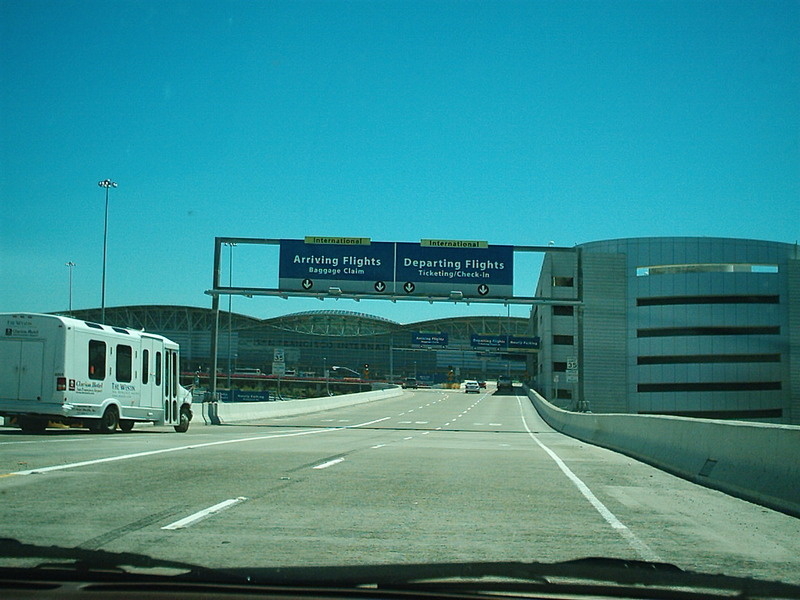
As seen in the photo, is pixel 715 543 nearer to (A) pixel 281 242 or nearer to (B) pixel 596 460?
(B) pixel 596 460

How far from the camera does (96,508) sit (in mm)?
8734

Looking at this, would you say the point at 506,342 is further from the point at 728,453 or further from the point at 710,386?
the point at 728,453

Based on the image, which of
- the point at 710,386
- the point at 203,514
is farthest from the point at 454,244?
the point at 710,386

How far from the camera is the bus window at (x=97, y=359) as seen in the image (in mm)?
21641

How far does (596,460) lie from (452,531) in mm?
10847

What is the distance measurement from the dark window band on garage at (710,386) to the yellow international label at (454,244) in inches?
1575

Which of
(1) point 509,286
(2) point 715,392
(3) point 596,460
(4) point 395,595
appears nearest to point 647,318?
(2) point 715,392

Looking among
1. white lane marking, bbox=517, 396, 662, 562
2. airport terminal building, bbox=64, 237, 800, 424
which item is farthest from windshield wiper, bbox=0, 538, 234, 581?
airport terminal building, bbox=64, 237, 800, 424

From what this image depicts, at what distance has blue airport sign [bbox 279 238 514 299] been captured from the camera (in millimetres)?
37719

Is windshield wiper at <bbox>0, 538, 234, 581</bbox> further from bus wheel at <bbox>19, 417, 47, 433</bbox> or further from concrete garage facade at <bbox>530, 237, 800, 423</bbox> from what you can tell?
concrete garage facade at <bbox>530, 237, 800, 423</bbox>

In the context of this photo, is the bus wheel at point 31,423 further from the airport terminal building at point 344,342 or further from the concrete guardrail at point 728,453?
the airport terminal building at point 344,342

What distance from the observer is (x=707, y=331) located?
71.5 meters

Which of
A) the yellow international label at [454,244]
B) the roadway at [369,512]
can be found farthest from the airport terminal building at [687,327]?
the roadway at [369,512]

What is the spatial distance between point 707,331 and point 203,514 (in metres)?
69.0
